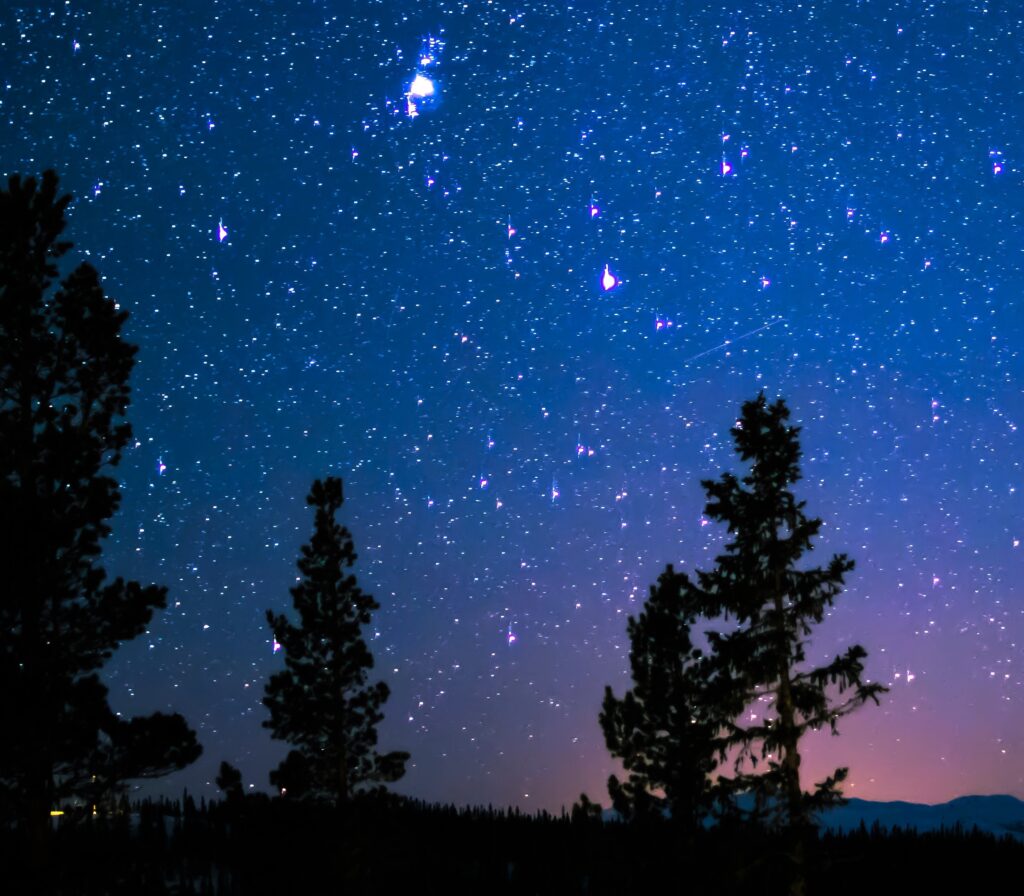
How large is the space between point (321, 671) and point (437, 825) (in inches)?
442

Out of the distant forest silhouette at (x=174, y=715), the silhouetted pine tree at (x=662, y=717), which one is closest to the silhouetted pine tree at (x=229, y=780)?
the distant forest silhouette at (x=174, y=715)

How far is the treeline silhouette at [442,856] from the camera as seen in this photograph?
1853 cm

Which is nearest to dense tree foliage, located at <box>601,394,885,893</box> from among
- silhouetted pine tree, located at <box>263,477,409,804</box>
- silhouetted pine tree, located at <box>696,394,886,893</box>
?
silhouetted pine tree, located at <box>696,394,886,893</box>

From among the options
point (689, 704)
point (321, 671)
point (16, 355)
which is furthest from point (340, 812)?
point (16, 355)

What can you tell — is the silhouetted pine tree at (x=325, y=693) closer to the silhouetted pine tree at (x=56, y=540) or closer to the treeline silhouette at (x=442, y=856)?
the treeline silhouette at (x=442, y=856)

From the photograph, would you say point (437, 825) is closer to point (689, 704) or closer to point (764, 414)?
point (689, 704)

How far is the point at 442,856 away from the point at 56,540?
21.4 meters

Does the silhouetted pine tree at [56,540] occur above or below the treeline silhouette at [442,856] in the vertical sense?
above

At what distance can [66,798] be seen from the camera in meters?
17.6

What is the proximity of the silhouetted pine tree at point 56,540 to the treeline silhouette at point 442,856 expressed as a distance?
1.36 metres

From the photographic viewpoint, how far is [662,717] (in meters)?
34.0

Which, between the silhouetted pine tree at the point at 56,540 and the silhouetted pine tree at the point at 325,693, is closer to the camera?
the silhouetted pine tree at the point at 56,540

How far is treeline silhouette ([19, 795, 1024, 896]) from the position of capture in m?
18.5

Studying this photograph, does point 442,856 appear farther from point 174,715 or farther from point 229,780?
point 174,715
